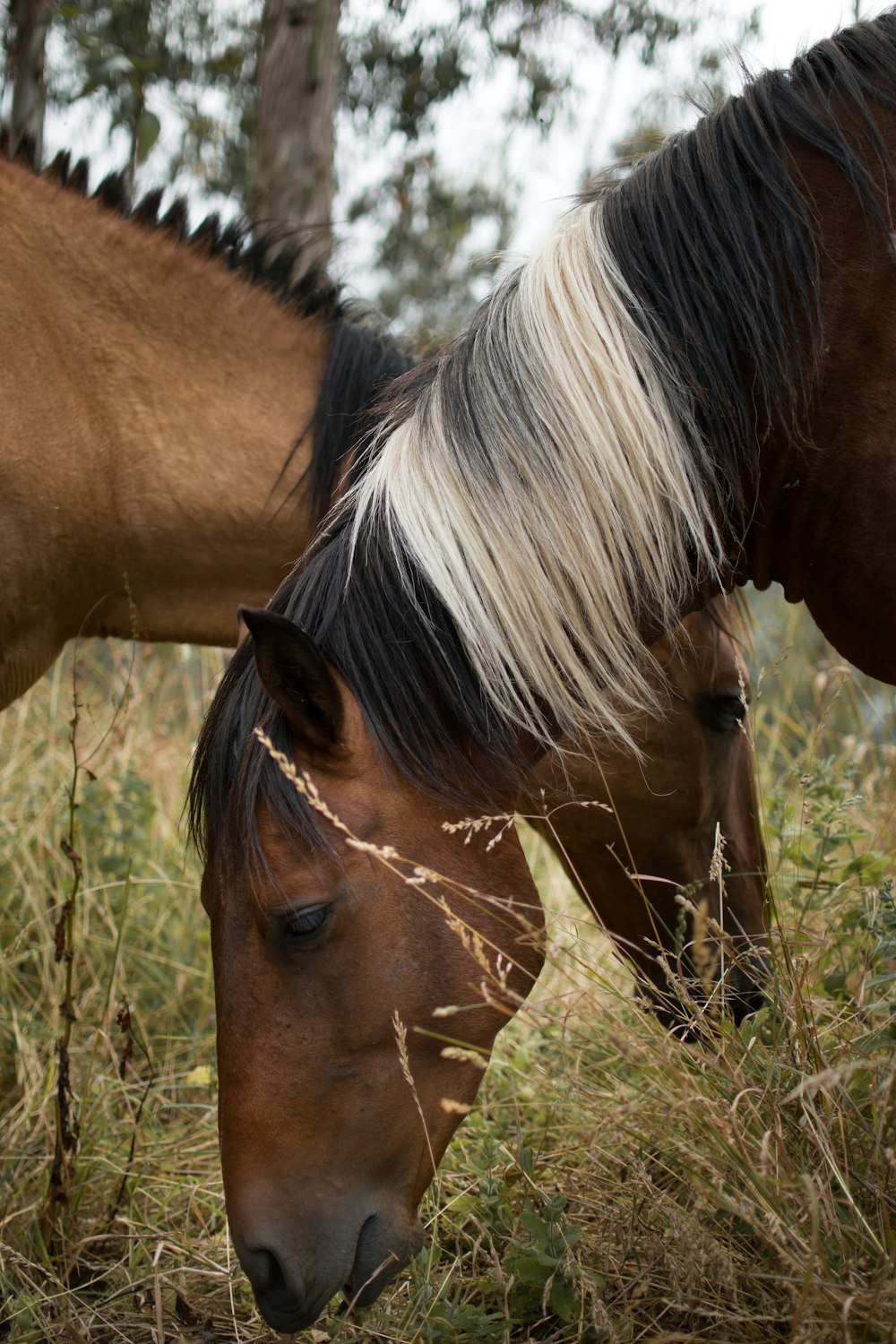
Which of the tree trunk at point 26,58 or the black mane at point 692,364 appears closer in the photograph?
the black mane at point 692,364

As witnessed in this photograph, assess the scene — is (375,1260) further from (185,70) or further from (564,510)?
(185,70)

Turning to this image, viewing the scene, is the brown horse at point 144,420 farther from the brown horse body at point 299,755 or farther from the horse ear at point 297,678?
the horse ear at point 297,678

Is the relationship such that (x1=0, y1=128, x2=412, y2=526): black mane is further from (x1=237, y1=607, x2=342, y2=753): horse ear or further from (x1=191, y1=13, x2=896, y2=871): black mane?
(x1=237, y1=607, x2=342, y2=753): horse ear

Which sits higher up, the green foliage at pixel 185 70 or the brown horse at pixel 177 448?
the green foliage at pixel 185 70

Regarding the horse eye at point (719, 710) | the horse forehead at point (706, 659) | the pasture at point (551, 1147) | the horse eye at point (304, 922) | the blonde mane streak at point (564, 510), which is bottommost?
the pasture at point (551, 1147)

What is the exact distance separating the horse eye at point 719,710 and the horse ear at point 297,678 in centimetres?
109

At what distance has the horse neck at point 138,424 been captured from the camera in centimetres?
247

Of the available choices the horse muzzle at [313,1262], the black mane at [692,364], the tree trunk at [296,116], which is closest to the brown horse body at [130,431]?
the black mane at [692,364]

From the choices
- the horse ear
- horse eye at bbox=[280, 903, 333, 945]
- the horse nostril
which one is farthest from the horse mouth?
the horse ear

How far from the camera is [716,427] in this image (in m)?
1.70

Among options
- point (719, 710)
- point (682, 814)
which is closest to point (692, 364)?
point (719, 710)

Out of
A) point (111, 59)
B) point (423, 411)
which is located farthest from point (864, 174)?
point (111, 59)

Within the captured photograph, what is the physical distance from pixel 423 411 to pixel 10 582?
47.9 inches

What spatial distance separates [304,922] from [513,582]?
25.1 inches
